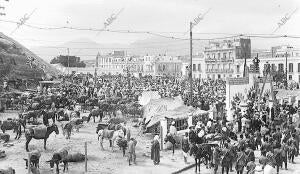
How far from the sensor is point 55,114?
26.8m

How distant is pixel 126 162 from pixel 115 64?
114871 mm

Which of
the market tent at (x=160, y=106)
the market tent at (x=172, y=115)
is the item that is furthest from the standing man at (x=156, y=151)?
A: the market tent at (x=160, y=106)

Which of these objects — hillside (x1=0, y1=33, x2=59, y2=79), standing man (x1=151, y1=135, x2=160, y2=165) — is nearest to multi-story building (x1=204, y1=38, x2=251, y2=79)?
hillside (x1=0, y1=33, x2=59, y2=79)

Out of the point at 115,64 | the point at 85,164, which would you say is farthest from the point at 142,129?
the point at 115,64

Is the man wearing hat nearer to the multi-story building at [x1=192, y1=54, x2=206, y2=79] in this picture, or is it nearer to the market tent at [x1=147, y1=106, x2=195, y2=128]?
the market tent at [x1=147, y1=106, x2=195, y2=128]

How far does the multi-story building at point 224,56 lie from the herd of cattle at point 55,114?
51232mm

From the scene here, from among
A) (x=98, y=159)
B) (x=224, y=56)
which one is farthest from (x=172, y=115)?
(x=224, y=56)

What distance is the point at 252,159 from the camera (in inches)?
618

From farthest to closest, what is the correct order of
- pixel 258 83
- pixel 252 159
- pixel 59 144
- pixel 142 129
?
1. pixel 258 83
2. pixel 142 129
3. pixel 59 144
4. pixel 252 159

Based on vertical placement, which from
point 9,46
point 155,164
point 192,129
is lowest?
point 155,164

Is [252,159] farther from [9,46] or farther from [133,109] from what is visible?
[9,46]

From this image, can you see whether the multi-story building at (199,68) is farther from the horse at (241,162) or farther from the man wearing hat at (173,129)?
the horse at (241,162)

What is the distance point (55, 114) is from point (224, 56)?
61124 mm

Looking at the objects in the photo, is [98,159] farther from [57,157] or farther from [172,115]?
[172,115]
